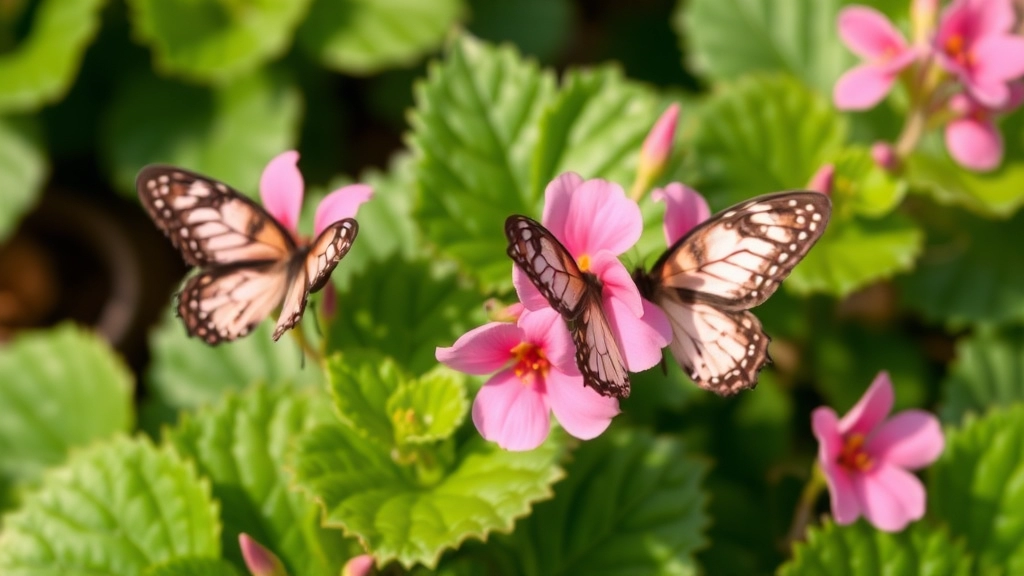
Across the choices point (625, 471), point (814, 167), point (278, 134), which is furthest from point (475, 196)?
point (278, 134)

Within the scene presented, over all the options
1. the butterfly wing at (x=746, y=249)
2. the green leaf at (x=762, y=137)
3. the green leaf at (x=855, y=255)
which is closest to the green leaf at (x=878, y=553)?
the green leaf at (x=855, y=255)

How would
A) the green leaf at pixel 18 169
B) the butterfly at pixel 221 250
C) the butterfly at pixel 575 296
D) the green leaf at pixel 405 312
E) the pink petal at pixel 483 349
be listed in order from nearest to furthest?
the butterfly at pixel 575 296
the pink petal at pixel 483 349
the butterfly at pixel 221 250
the green leaf at pixel 405 312
the green leaf at pixel 18 169

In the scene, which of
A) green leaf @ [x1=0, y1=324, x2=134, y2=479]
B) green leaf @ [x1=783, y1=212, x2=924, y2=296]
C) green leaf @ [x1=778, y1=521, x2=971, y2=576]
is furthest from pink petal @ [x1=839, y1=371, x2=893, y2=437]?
green leaf @ [x1=0, y1=324, x2=134, y2=479]

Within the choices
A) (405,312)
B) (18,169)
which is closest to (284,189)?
(405,312)

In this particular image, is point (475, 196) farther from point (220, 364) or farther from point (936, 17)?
point (936, 17)

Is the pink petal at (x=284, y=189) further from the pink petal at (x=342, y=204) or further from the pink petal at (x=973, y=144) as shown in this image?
the pink petal at (x=973, y=144)

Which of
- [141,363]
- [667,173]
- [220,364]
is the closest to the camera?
[667,173]
